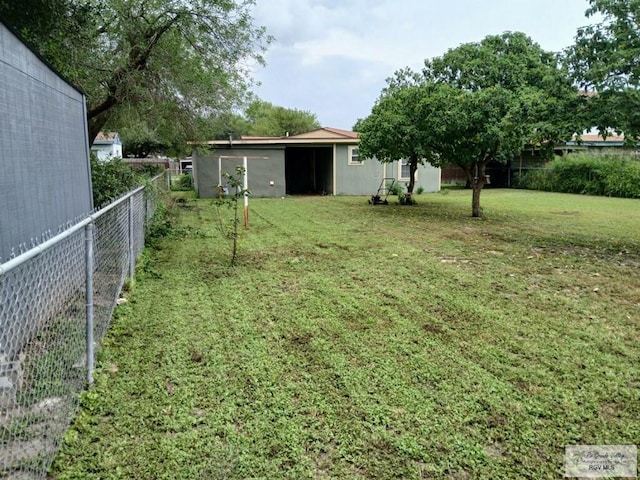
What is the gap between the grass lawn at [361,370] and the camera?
2.28 m

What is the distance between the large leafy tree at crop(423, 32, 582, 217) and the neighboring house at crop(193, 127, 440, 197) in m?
7.22

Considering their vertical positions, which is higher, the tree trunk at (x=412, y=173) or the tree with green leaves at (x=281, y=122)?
the tree with green leaves at (x=281, y=122)

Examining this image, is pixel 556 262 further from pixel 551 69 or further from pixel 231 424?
pixel 231 424

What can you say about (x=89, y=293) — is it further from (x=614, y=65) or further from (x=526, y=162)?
(x=526, y=162)

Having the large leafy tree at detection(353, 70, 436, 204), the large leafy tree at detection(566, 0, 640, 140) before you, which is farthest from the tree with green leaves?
the large leafy tree at detection(566, 0, 640, 140)

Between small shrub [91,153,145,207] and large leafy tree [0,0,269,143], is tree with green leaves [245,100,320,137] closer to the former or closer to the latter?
large leafy tree [0,0,269,143]

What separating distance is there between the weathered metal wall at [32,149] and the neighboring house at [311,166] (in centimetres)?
1342

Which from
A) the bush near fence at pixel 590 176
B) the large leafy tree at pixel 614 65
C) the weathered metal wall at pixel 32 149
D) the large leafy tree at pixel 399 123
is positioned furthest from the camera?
the bush near fence at pixel 590 176

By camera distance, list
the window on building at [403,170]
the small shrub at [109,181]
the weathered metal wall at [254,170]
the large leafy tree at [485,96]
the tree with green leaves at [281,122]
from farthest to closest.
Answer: the tree with green leaves at [281,122]
the window on building at [403,170]
the weathered metal wall at [254,170]
the large leafy tree at [485,96]
the small shrub at [109,181]

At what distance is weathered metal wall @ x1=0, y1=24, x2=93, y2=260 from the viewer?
10.5ft

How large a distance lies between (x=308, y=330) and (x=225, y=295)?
1451 mm

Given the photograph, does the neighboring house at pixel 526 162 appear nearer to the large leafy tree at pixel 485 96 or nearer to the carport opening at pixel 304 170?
the carport opening at pixel 304 170

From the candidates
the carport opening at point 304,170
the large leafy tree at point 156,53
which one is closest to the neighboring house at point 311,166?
the carport opening at point 304,170

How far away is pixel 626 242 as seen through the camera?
867 centimetres
